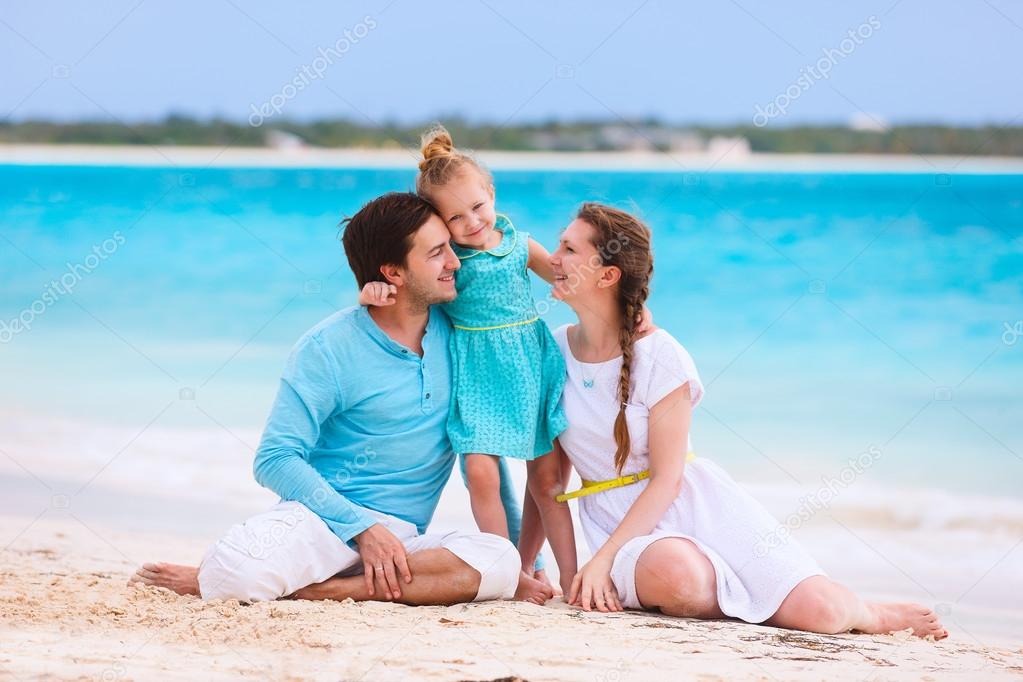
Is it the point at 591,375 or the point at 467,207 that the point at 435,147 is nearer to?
the point at 467,207

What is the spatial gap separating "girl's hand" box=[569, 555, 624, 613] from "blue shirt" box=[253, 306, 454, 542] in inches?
23.4

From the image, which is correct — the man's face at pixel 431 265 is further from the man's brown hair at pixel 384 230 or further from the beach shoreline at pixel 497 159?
the beach shoreline at pixel 497 159

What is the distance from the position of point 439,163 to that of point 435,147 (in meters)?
0.12

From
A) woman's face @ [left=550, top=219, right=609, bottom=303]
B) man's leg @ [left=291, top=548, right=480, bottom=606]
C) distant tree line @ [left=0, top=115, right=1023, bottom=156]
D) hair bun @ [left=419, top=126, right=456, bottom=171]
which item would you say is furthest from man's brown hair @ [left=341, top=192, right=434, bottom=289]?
distant tree line @ [left=0, top=115, right=1023, bottom=156]

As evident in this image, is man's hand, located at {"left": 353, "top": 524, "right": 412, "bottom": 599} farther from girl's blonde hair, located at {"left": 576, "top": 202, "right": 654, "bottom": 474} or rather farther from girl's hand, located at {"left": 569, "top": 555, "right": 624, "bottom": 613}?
girl's blonde hair, located at {"left": 576, "top": 202, "right": 654, "bottom": 474}

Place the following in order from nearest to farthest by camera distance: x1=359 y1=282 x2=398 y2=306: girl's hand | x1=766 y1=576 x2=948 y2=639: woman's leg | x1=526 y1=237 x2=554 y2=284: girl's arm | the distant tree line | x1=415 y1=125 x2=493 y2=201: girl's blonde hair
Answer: x1=766 y1=576 x2=948 y2=639: woman's leg
x1=359 y1=282 x2=398 y2=306: girl's hand
x1=415 y1=125 x2=493 y2=201: girl's blonde hair
x1=526 y1=237 x2=554 y2=284: girl's arm
the distant tree line

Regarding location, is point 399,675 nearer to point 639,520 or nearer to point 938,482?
point 639,520

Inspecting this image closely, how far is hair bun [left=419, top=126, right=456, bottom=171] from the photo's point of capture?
4.07 metres

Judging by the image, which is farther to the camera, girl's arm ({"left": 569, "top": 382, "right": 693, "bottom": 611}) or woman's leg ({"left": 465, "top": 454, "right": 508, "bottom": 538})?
woman's leg ({"left": 465, "top": 454, "right": 508, "bottom": 538})

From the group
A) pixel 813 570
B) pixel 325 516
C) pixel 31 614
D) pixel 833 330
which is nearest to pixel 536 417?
pixel 325 516

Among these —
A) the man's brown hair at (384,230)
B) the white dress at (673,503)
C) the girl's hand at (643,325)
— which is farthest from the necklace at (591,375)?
the man's brown hair at (384,230)

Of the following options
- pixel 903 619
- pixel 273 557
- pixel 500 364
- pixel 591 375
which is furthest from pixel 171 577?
pixel 903 619

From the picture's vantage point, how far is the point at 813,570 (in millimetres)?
3738

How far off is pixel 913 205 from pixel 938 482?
54.3ft
